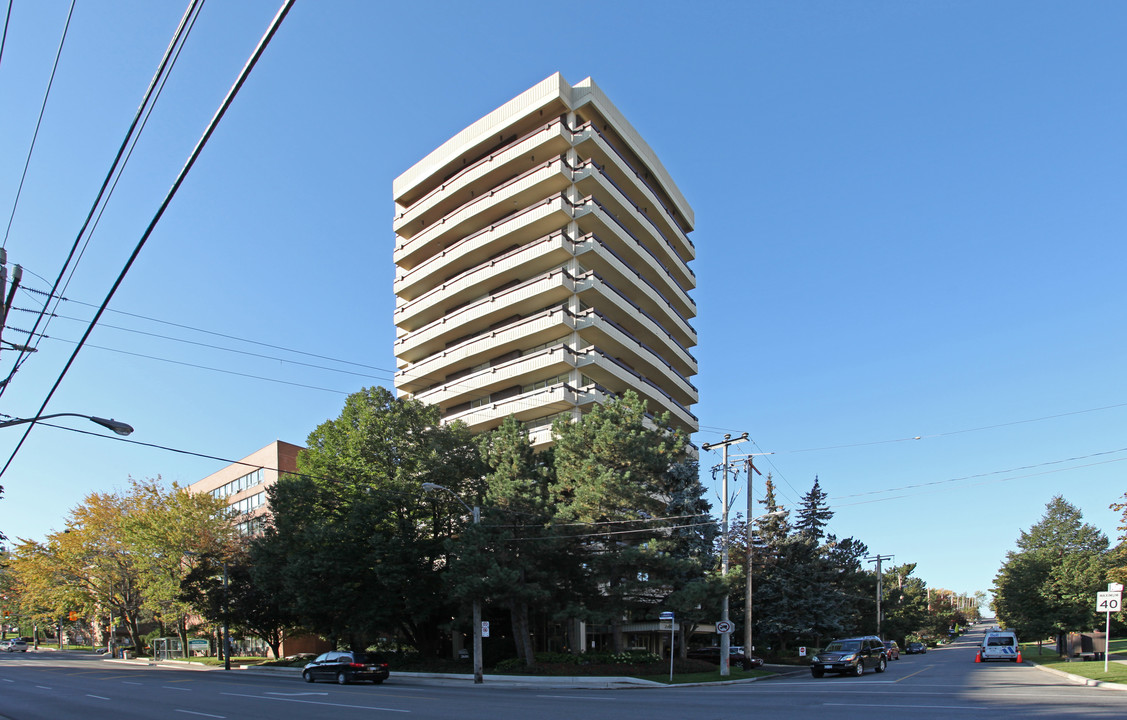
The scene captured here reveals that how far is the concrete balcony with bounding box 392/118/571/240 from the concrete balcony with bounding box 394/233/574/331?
6.19m

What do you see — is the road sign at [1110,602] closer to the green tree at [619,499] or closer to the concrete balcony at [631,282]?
the green tree at [619,499]

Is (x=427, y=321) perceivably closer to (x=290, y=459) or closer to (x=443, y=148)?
(x=443, y=148)

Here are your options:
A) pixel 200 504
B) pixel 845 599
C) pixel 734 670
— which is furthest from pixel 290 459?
pixel 845 599

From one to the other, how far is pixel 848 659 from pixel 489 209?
115ft

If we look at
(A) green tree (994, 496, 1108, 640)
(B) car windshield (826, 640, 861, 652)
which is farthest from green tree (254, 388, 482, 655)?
(A) green tree (994, 496, 1108, 640)

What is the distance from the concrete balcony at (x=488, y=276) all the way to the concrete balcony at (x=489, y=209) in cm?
344

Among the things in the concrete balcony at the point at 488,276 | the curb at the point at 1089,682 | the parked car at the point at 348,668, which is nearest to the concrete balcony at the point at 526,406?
the concrete balcony at the point at 488,276

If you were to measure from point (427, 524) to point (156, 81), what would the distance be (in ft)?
112

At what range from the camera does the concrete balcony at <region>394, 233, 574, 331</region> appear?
4528 centimetres

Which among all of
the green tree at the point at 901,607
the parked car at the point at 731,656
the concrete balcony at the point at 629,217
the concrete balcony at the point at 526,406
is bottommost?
the green tree at the point at 901,607

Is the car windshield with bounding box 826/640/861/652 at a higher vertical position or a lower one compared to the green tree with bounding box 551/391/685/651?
lower

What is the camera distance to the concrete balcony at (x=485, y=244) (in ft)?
151

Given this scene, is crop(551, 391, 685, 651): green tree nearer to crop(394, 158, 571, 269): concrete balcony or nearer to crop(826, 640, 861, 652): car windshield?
crop(826, 640, 861, 652): car windshield

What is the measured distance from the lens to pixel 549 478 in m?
35.9
